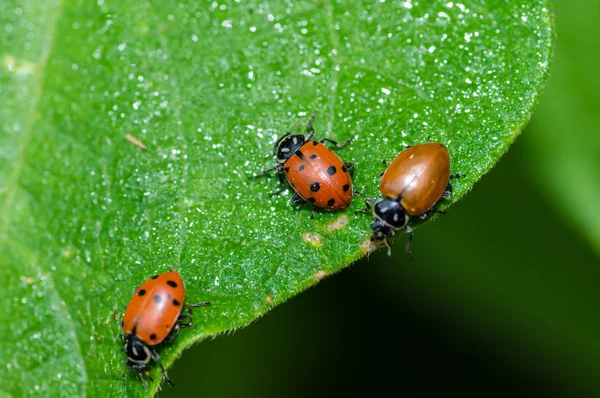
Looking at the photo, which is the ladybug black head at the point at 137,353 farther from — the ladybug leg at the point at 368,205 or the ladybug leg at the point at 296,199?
the ladybug leg at the point at 368,205

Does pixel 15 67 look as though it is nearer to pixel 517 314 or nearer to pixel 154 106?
pixel 154 106

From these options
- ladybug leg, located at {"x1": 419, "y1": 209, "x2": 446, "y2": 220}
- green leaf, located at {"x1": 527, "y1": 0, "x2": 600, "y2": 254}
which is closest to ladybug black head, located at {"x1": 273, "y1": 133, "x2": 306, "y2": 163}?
ladybug leg, located at {"x1": 419, "y1": 209, "x2": 446, "y2": 220}

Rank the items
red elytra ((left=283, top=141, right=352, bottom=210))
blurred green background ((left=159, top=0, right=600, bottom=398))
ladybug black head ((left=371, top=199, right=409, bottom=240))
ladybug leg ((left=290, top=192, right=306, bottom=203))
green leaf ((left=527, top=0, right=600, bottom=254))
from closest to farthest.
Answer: ladybug black head ((left=371, top=199, right=409, bottom=240)) < red elytra ((left=283, top=141, right=352, bottom=210)) < ladybug leg ((left=290, top=192, right=306, bottom=203)) < green leaf ((left=527, top=0, right=600, bottom=254)) < blurred green background ((left=159, top=0, right=600, bottom=398))

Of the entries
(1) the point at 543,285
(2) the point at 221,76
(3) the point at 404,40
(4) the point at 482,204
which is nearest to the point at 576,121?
(4) the point at 482,204

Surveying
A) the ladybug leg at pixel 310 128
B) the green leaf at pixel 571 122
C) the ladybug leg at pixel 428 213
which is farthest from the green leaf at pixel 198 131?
the green leaf at pixel 571 122

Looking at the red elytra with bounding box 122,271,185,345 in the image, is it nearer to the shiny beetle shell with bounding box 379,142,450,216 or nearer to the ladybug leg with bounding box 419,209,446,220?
the shiny beetle shell with bounding box 379,142,450,216

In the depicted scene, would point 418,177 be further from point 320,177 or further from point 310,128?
point 310,128

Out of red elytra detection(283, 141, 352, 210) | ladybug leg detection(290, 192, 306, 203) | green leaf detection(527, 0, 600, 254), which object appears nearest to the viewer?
red elytra detection(283, 141, 352, 210)

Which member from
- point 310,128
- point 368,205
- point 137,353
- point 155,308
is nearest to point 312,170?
point 310,128
